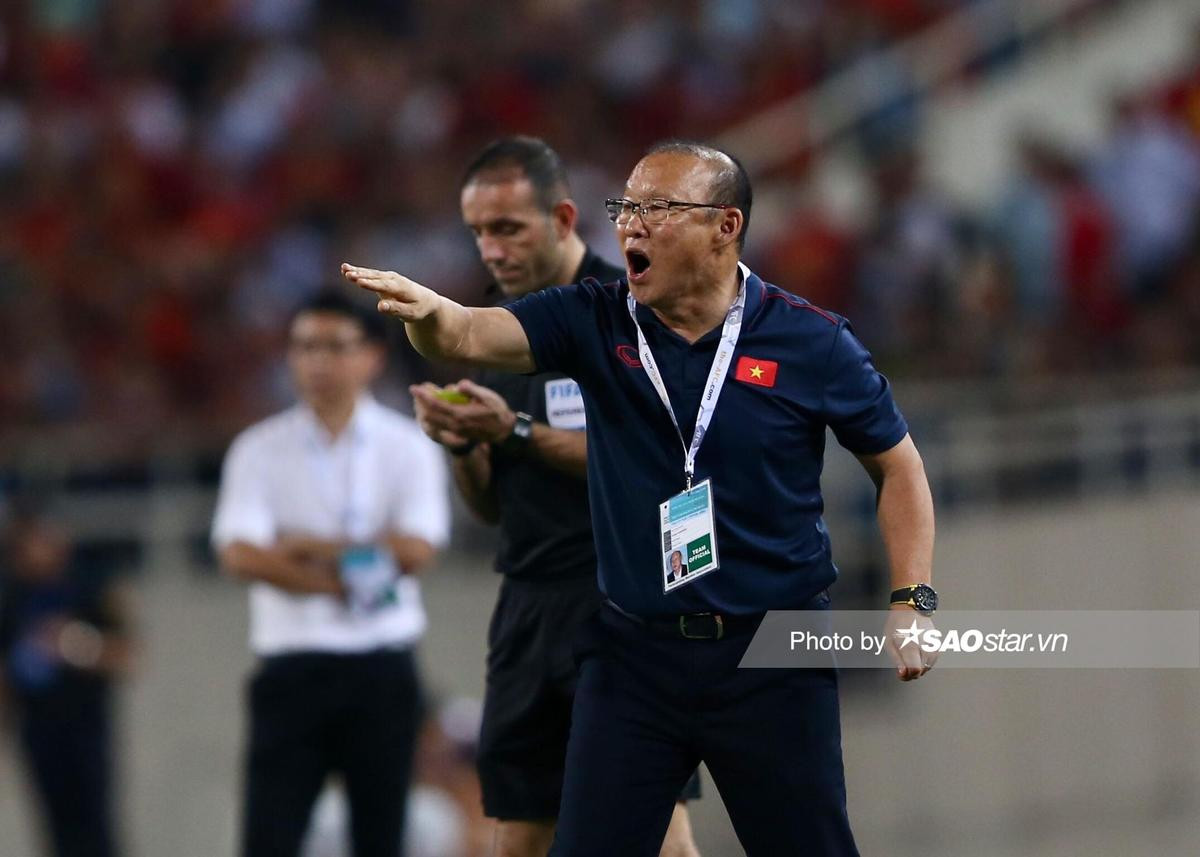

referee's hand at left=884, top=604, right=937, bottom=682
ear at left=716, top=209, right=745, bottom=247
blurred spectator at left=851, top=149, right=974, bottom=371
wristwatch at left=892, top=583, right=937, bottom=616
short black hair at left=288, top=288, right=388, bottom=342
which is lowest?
referee's hand at left=884, top=604, right=937, bottom=682

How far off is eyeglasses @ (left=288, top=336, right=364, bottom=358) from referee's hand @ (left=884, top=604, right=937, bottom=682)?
10.5 ft

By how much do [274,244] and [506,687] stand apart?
7.97 m

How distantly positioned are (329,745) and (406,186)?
710 cm

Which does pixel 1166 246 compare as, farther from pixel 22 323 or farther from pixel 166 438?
pixel 22 323

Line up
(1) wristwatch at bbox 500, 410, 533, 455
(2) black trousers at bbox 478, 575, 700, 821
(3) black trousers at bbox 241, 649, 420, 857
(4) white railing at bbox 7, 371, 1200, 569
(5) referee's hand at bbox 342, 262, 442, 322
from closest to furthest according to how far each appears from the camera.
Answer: (5) referee's hand at bbox 342, 262, 442, 322 → (1) wristwatch at bbox 500, 410, 533, 455 → (2) black trousers at bbox 478, 575, 700, 821 → (3) black trousers at bbox 241, 649, 420, 857 → (4) white railing at bbox 7, 371, 1200, 569

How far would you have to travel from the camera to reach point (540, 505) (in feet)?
20.0

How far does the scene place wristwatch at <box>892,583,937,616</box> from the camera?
5.05m

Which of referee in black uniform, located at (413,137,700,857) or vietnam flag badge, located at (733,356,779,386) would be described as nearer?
vietnam flag badge, located at (733,356,779,386)

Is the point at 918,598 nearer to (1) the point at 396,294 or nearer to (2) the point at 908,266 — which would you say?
(1) the point at 396,294

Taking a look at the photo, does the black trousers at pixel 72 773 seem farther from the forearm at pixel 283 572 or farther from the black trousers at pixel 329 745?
the forearm at pixel 283 572

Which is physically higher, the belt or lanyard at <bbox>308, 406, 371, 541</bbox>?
lanyard at <bbox>308, 406, 371, 541</bbox>

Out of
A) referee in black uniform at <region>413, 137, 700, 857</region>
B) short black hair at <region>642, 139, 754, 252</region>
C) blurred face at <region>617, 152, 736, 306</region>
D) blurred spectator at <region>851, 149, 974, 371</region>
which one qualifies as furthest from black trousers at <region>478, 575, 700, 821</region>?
blurred spectator at <region>851, 149, 974, 371</region>

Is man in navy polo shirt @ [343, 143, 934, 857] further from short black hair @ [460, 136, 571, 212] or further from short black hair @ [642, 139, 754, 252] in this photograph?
short black hair @ [460, 136, 571, 212]

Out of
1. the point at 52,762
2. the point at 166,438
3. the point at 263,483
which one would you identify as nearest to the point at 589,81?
the point at 166,438
